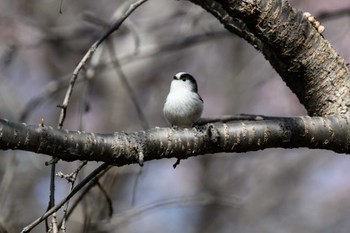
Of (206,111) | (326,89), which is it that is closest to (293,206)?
(206,111)

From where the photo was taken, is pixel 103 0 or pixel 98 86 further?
pixel 103 0

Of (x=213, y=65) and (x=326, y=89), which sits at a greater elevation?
(x=213, y=65)

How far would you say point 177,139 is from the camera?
1816mm

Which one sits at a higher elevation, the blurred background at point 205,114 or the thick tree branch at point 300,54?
the blurred background at point 205,114

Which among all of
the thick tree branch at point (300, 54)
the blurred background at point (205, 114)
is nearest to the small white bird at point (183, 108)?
the thick tree branch at point (300, 54)

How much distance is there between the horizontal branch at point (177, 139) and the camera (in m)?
1.54

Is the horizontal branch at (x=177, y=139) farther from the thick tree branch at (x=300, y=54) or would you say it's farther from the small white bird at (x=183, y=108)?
the small white bird at (x=183, y=108)

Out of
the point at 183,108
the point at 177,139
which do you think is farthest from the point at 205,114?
the point at 177,139

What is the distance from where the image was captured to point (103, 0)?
314 inches

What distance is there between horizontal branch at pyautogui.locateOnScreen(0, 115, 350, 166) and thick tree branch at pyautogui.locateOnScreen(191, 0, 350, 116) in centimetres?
14

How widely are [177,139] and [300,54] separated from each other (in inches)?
22.4

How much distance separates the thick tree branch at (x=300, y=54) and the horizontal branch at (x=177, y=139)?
14cm

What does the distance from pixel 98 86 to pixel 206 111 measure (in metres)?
1.64

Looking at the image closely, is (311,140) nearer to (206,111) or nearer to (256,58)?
(256,58)
